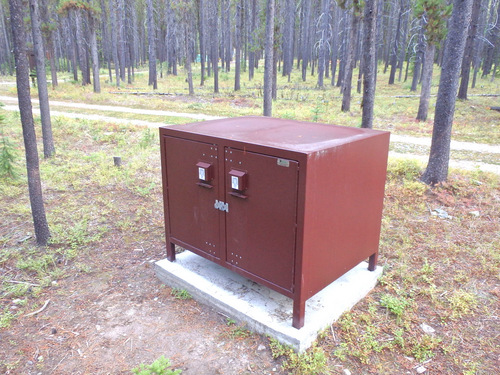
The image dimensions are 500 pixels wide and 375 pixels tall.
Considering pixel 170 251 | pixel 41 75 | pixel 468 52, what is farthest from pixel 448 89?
pixel 468 52

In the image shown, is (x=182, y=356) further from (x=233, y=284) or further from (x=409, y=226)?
(x=409, y=226)

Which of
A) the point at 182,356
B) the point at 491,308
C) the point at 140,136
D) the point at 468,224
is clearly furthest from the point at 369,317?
the point at 140,136

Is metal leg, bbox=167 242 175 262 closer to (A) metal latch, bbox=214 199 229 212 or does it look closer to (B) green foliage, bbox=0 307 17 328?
(A) metal latch, bbox=214 199 229 212

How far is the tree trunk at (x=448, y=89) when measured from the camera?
6.02m

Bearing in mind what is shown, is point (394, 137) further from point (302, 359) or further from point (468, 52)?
point (468, 52)

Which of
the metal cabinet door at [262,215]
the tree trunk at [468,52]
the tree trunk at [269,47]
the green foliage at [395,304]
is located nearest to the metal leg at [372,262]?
the green foliage at [395,304]

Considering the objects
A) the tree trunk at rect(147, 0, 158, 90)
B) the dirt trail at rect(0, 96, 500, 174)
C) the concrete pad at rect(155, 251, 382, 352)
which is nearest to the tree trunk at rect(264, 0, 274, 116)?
the dirt trail at rect(0, 96, 500, 174)

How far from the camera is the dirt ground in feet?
9.53

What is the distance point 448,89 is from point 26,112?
20.1 feet

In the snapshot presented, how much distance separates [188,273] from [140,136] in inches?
300

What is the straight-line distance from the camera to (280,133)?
3.55m

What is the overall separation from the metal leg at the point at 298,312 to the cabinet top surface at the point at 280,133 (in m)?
1.19

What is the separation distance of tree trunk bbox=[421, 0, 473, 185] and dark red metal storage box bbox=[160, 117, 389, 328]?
3251 millimetres

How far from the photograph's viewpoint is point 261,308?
335 cm
